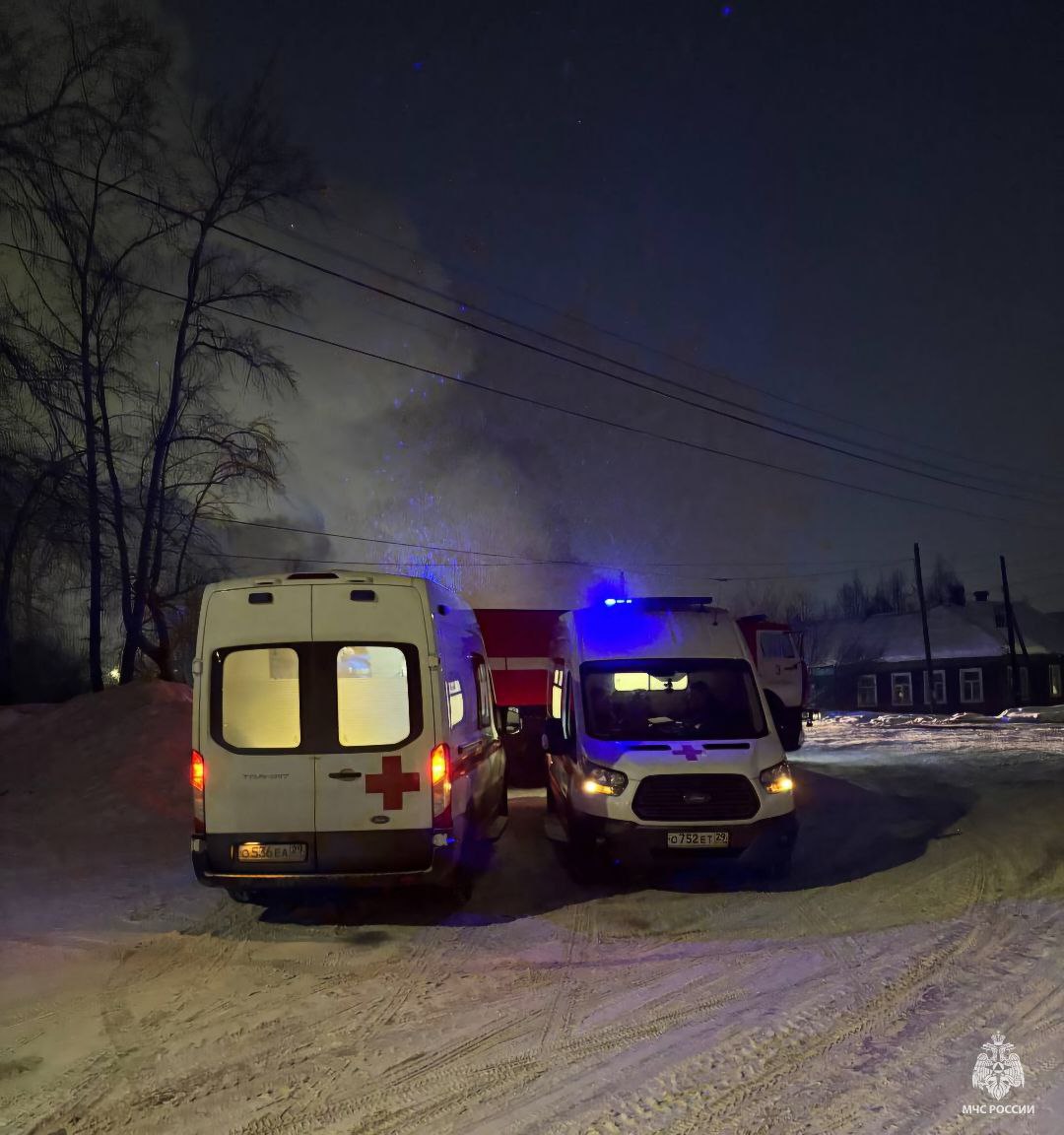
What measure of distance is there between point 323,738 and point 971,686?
183 feet

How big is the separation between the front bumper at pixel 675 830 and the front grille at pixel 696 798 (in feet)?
0.28

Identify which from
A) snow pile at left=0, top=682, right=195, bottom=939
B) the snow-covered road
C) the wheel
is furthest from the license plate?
snow pile at left=0, top=682, right=195, bottom=939

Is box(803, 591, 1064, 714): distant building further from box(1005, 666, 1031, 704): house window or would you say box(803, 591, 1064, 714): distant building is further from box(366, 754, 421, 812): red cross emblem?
box(366, 754, 421, 812): red cross emblem

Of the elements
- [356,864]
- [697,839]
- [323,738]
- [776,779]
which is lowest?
[697,839]

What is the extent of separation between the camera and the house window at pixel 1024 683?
175ft

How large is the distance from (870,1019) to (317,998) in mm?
3140

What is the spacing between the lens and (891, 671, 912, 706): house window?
190 ft

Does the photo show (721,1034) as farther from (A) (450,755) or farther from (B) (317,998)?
(A) (450,755)

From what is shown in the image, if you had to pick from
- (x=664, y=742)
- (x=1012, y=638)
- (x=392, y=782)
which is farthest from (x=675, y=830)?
(x=1012, y=638)

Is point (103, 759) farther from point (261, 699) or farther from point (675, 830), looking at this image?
point (675, 830)

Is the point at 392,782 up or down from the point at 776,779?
up

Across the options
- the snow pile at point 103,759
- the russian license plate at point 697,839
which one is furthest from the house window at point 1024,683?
the russian license plate at point 697,839

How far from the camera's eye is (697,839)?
309 inches

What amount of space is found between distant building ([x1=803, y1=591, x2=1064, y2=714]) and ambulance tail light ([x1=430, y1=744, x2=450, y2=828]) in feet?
175
